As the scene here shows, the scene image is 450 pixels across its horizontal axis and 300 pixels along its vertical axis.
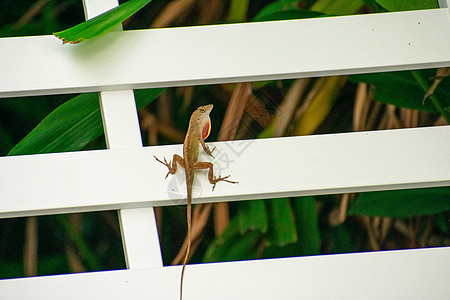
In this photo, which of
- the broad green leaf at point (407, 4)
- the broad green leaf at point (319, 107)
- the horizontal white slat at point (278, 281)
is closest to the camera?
the horizontal white slat at point (278, 281)

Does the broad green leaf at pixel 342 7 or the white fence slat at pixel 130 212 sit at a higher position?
the broad green leaf at pixel 342 7

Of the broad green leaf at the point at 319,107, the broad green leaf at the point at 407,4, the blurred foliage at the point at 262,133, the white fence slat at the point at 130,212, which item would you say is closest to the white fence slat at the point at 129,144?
the white fence slat at the point at 130,212

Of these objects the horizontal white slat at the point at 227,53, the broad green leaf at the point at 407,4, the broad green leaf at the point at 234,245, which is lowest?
the broad green leaf at the point at 234,245

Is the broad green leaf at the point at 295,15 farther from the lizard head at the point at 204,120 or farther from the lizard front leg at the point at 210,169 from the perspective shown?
the lizard front leg at the point at 210,169

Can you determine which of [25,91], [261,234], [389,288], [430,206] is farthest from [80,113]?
[430,206]

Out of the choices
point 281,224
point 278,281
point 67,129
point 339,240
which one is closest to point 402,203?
point 339,240

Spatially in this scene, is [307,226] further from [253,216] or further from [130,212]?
[130,212]

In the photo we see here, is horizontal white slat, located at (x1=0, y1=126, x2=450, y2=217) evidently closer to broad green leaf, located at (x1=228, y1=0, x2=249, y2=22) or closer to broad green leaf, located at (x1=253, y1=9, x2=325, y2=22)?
broad green leaf, located at (x1=253, y1=9, x2=325, y2=22)
